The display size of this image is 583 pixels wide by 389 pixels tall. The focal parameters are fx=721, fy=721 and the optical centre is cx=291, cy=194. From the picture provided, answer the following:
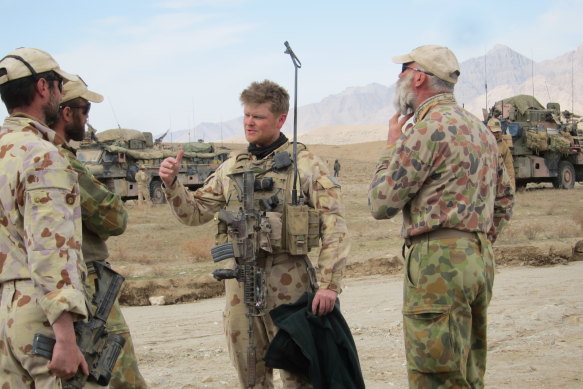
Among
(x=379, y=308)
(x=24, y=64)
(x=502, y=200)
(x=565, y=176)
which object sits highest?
(x=24, y=64)

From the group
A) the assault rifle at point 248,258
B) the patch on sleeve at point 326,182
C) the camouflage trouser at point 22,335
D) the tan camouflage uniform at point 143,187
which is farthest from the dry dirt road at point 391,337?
the tan camouflage uniform at point 143,187

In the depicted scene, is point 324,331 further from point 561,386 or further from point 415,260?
point 561,386

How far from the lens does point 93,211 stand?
346 cm

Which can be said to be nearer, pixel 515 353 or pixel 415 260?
pixel 415 260

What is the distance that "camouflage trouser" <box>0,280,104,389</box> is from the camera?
2.64 metres

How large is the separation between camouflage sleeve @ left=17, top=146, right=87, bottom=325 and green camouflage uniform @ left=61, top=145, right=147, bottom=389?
0.71 m

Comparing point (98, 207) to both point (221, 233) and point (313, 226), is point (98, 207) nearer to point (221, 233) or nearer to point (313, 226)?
point (221, 233)

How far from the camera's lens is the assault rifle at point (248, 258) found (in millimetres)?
3943

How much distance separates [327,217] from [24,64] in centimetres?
185

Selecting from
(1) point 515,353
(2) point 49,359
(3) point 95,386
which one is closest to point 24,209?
(2) point 49,359

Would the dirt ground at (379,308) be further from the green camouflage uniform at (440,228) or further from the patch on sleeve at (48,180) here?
the patch on sleeve at (48,180)

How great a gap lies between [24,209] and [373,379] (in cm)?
341

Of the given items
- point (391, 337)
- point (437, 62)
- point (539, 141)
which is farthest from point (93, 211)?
point (539, 141)

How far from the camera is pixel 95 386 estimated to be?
10.2 ft
